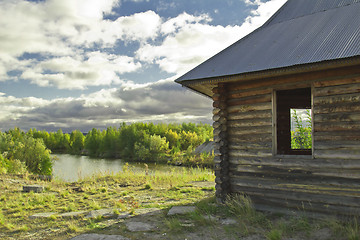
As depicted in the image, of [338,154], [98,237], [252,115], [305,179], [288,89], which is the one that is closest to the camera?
[98,237]

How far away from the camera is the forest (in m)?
33.8

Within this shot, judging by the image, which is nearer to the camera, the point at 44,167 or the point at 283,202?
the point at 283,202

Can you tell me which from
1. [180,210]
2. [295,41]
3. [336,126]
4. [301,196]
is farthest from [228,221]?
[295,41]

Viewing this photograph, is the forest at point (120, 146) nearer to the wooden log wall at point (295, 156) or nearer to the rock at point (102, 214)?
the rock at point (102, 214)

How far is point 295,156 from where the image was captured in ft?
21.6

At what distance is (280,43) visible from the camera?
7.16 metres

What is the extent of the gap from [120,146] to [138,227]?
54.1 meters

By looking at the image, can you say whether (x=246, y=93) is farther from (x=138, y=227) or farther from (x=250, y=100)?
(x=138, y=227)

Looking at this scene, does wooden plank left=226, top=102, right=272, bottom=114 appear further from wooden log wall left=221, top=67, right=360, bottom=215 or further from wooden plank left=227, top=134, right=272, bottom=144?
wooden plank left=227, top=134, right=272, bottom=144

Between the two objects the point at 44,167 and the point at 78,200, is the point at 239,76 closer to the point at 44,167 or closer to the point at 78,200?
the point at 78,200

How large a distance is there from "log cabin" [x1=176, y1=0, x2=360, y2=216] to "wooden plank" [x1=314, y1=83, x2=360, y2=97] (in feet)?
0.06

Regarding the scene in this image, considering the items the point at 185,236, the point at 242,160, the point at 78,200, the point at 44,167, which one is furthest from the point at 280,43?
the point at 44,167

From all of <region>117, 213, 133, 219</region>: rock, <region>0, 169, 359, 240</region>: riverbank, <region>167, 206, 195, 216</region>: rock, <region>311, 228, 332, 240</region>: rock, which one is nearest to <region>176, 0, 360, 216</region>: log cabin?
<region>0, 169, 359, 240</region>: riverbank

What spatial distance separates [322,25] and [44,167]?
32333mm
